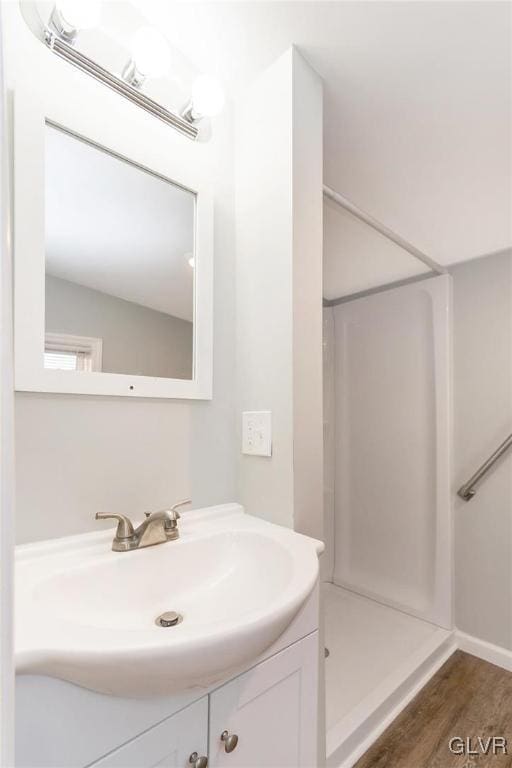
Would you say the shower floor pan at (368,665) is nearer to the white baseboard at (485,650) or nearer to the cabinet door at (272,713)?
the white baseboard at (485,650)

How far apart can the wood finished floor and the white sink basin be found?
0.97m

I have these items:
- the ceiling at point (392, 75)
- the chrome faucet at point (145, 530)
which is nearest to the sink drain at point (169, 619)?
the chrome faucet at point (145, 530)

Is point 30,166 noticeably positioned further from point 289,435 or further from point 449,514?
point 449,514

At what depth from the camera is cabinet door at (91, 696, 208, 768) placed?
56cm

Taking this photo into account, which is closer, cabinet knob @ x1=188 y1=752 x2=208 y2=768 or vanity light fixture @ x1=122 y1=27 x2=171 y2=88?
cabinet knob @ x1=188 y1=752 x2=208 y2=768

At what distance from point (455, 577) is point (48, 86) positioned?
101 inches

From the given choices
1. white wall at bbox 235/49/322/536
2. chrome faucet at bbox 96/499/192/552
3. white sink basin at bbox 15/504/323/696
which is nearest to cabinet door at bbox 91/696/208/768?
white sink basin at bbox 15/504/323/696

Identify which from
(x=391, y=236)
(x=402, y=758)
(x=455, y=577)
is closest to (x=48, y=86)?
(x=391, y=236)

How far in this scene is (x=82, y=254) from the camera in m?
0.91

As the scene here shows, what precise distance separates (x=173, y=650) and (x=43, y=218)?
876 mm

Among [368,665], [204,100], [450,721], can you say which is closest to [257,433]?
[204,100]

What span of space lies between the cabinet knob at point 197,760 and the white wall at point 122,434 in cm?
48

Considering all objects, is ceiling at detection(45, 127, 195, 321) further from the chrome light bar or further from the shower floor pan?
the shower floor pan

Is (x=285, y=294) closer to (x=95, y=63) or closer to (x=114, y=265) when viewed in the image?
(x=114, y=265)
